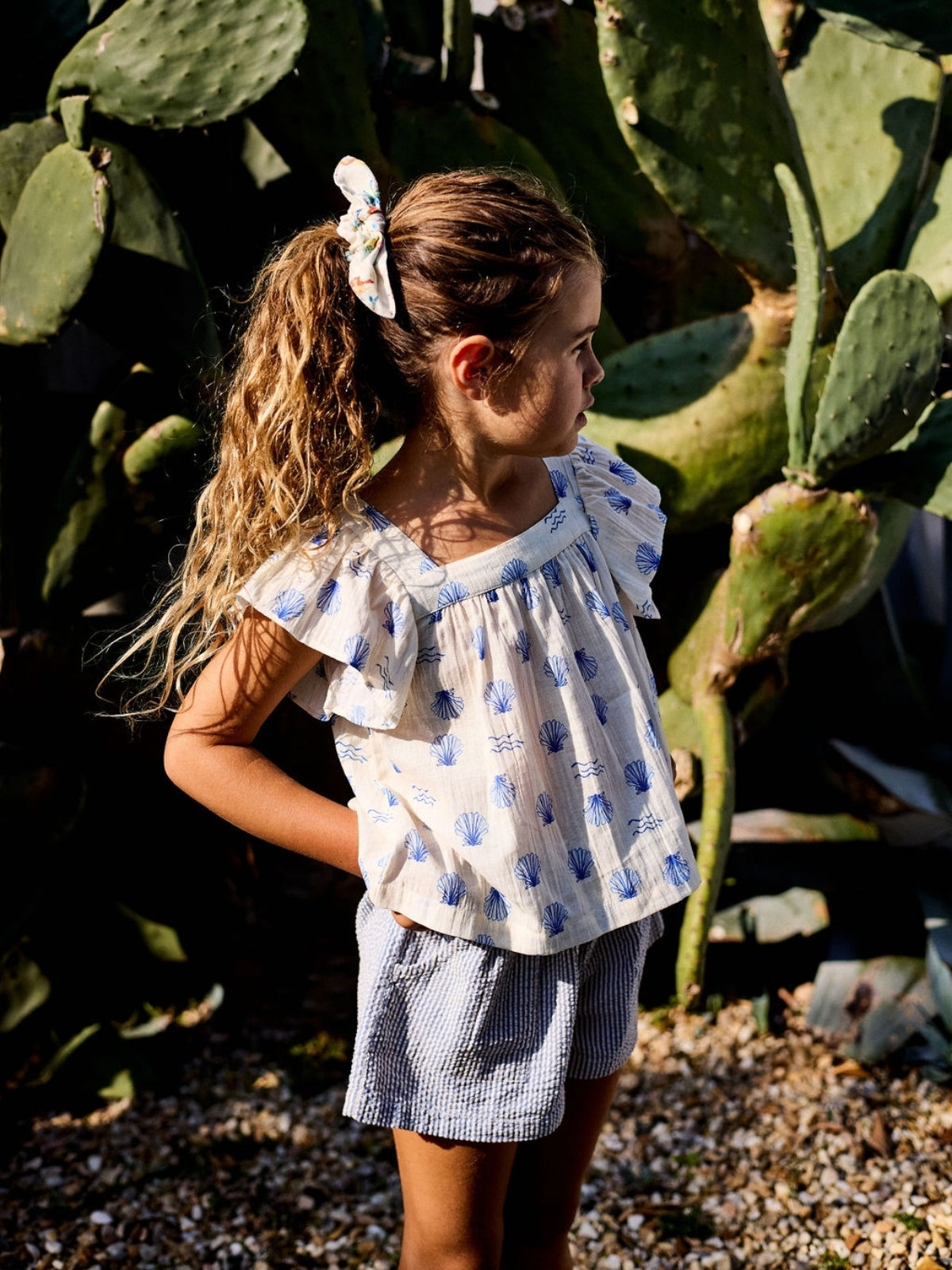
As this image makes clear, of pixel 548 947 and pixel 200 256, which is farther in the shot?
pixel 200 256

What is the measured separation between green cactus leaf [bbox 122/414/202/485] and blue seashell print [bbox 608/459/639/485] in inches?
29.5

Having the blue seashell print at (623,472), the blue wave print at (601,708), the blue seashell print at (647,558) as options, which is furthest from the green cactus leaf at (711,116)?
the blue wave print at (601,708)

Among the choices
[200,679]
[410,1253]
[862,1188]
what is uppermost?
[200,679]

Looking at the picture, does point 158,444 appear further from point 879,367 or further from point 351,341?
point 879,367

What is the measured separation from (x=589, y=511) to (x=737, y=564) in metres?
0.83

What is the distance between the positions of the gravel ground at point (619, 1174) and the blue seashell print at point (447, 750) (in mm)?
1053

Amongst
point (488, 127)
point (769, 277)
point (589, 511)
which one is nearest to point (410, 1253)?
point (589, 511)

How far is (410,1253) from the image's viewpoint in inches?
48.4

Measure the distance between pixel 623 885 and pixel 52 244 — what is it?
128 cm

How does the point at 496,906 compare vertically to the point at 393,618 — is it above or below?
below

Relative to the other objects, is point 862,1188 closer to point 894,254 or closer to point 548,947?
point 548,947

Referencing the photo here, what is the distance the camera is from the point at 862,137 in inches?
89.4

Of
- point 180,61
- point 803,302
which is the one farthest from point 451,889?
point 180,61

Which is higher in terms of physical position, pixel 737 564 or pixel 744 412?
pixel 744 412
